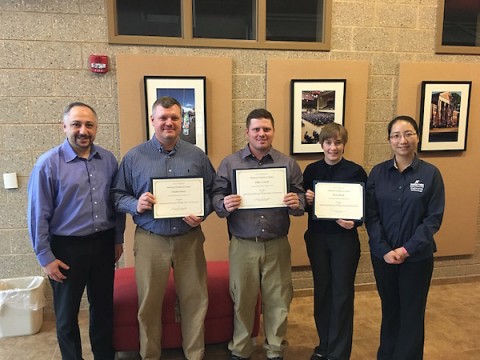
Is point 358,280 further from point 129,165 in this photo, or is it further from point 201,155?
point 129,165

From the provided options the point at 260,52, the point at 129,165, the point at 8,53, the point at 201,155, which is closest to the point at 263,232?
the point at 201,155

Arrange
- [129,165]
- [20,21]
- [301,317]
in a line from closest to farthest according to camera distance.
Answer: [129,165] → [20,21] → [301,317]

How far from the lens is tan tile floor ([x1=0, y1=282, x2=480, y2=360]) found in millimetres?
2695

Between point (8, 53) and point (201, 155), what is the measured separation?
1810 millimetres

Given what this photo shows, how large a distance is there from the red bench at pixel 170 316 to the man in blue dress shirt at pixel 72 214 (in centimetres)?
29

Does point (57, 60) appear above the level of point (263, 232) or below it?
above

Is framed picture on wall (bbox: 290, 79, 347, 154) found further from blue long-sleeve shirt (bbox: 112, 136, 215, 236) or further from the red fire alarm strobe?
the red fire alarm strobe

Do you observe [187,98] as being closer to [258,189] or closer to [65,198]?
[258,189]

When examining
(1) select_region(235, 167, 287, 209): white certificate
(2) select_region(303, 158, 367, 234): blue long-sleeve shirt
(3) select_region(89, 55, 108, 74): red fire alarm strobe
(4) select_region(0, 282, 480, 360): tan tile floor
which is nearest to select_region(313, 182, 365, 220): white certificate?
(2) select_region(303, 158, 367, 234): blue long-sleeve shirt

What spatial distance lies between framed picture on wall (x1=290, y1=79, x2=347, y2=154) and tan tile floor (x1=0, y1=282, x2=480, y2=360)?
1454 millimetres

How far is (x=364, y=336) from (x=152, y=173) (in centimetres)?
203

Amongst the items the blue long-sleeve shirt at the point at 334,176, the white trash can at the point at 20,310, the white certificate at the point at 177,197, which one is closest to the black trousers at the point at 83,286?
the white certificate at the point at 177,197

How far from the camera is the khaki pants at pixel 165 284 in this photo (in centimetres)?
228

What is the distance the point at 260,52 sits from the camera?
329 centimetres
